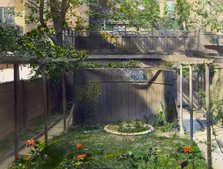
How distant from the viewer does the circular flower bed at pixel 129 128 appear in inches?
469

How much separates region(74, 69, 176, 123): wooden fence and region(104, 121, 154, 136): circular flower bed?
70 centimetres

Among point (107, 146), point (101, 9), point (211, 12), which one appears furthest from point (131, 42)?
point (107, 146)

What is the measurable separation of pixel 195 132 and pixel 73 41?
1066cm

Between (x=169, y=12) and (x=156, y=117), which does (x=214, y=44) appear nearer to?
(x=169, y=12)

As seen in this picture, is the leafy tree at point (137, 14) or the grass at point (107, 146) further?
the leafy tree at point (137, 14)

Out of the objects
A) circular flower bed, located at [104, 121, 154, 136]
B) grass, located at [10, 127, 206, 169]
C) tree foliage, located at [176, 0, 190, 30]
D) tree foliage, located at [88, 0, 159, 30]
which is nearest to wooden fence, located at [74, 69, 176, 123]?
circular flower bed, located at [104, 121, 154, 136]

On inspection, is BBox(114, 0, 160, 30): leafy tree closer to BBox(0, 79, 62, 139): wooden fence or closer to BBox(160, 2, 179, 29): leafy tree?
BBox(160, 2, 179, 29): leafy tree

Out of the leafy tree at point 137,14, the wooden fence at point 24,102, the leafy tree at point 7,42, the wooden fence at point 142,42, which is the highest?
the leafy tree at point 137,14

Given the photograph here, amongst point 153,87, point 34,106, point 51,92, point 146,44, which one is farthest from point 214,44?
point 34,106

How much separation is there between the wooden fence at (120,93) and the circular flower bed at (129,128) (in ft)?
2.30

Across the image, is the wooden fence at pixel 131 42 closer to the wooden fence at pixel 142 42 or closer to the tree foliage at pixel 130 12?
the wooden fence at pixel 142 42

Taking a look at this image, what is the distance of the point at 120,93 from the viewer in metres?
14.1

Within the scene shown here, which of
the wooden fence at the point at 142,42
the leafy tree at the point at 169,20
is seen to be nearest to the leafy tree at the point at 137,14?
the wooden fence at the point at 142,42

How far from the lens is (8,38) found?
8.51 metres
